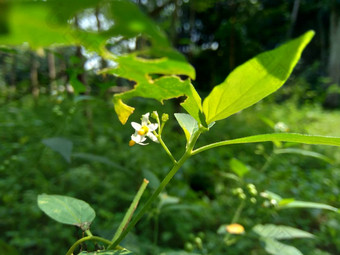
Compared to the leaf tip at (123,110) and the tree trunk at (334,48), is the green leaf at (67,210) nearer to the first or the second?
the leaf tip at (123,110)

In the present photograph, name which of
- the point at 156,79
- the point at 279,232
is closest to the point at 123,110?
the point at 156,79

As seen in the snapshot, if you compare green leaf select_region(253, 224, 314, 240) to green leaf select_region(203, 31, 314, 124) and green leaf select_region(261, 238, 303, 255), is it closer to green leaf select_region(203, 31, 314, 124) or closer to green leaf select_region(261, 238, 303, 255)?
green leaf select_region(261, 238, 303, 255)

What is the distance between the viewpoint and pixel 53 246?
0.89 m

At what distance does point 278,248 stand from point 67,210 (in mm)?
514

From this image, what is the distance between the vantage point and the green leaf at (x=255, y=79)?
174 millimetres

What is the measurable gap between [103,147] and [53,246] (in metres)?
0.77

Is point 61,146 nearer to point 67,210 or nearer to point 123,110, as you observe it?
point 67,210

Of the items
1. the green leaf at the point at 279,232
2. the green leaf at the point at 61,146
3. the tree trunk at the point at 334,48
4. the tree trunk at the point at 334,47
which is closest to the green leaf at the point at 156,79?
the green leaf at the point at 61,146

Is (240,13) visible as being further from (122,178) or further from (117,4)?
(117,4)

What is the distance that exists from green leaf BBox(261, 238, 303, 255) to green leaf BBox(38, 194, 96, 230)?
468 mm

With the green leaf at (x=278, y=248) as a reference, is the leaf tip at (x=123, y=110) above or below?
above

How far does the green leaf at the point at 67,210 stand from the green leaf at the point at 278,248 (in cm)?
47

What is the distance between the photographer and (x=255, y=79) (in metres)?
0.20

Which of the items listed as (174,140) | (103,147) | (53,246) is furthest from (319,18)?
(53,246)
